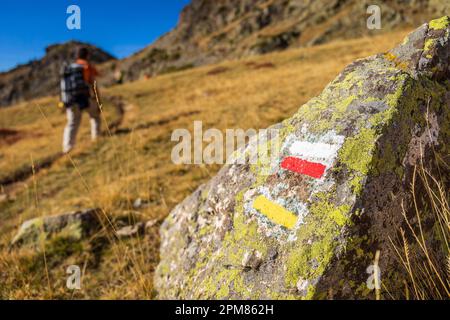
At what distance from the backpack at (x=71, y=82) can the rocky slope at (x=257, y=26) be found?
109ft

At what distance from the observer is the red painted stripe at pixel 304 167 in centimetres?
260

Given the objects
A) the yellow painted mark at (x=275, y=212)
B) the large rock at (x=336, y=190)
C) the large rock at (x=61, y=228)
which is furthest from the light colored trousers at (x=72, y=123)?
the yellow painted mark at (x=275, y=212)

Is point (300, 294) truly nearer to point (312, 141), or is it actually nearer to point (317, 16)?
point (312, 141)

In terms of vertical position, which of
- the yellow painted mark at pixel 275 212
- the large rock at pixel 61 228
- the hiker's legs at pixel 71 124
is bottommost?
the large rock at pixel 61 228

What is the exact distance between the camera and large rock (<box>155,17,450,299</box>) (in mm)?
2285

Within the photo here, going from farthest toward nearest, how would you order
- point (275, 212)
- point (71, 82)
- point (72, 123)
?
1. point (72, 123)
2. point (71, 82)
3. point (275, 212)

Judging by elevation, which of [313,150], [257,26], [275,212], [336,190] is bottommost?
[275,212]

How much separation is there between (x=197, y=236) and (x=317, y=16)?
7473cm

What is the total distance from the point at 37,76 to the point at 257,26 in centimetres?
6974

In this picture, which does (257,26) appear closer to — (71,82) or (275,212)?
(71,82)

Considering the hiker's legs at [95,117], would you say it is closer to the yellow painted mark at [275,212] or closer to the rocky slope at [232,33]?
the yellow painted mark at [275,212]

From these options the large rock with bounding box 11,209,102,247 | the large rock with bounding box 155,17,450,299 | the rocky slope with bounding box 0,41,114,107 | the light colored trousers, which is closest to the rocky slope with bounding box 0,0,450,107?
the rocky slope with bounding box 0,41,114,107

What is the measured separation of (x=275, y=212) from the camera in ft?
8.78

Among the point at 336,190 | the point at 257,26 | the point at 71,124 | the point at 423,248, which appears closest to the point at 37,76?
the point at 257,26
